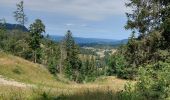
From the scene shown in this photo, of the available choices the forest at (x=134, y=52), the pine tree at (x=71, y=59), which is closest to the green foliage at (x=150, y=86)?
the forest at (x=134, y=52)

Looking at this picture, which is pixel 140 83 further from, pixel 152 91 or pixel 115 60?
pixel 115 60

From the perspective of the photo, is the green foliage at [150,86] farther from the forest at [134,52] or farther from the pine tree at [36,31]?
the pine tree at [36,31]

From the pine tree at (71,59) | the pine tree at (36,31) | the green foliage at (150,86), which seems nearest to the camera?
the green foliage at (150,86)

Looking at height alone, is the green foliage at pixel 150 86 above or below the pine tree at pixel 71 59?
above

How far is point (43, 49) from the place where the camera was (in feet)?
405

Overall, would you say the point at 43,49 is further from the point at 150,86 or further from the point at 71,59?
the point at 150,86

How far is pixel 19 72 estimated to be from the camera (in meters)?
41.4

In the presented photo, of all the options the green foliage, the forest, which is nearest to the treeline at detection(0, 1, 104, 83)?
the forest

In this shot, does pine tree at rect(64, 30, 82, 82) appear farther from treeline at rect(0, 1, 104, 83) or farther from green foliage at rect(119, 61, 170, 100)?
green foliage at rect(119, 61, 170, 100)

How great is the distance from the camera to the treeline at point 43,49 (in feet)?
333

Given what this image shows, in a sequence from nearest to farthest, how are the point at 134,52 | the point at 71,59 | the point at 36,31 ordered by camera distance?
1. the point at 134,52
2. the point at 36,31
3. the point at 71,59

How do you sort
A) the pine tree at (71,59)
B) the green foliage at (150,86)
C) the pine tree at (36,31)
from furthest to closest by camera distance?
1. the pine tree at (71,59)
2. the pine tree at (36,31)
3. the green foliage at (150,86)

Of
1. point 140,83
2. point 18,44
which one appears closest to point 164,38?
point 140,83

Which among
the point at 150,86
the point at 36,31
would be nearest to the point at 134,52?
the point at 150,86
